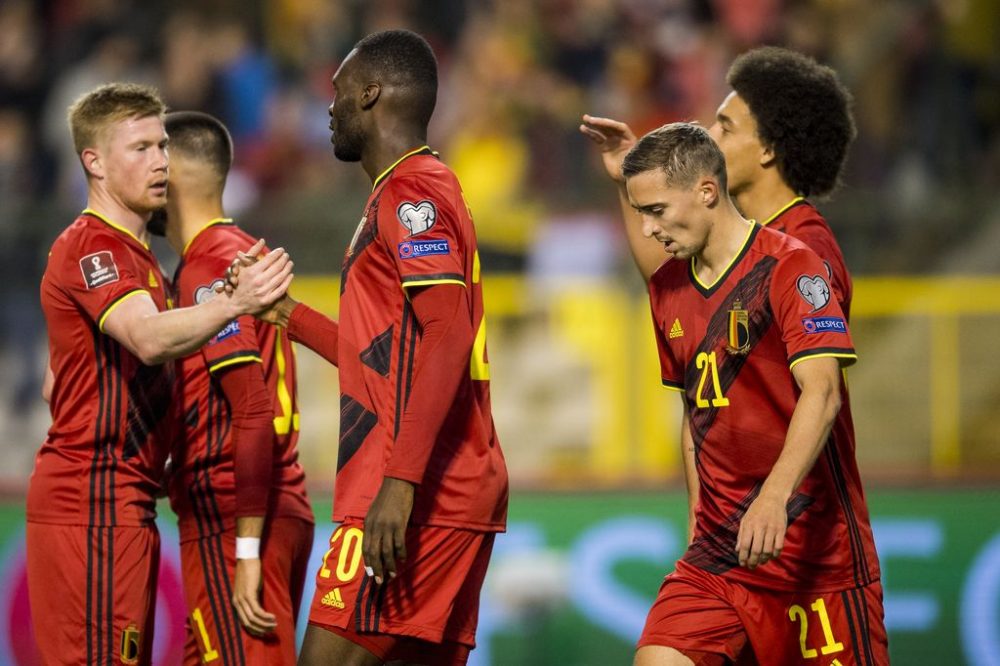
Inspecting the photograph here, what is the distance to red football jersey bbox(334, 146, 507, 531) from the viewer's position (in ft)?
13.1

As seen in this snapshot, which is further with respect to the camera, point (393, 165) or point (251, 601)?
point (251, 601)

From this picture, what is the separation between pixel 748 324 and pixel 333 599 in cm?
145

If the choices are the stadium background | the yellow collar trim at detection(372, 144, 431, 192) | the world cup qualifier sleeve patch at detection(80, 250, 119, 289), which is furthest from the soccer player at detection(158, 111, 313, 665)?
the stadium background

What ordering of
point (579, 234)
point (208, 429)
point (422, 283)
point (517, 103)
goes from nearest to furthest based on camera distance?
point (422, 283) → point (208, 429) → point (579, 234) → point (517, 103)

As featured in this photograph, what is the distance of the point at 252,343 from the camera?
461 centimetres

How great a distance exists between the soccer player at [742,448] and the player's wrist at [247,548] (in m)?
1.28

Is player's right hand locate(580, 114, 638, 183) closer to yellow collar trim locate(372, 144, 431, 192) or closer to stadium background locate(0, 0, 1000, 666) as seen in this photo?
yellow collar trim locate(372, 144, 431, 192)

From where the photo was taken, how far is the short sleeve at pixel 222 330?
4.57m

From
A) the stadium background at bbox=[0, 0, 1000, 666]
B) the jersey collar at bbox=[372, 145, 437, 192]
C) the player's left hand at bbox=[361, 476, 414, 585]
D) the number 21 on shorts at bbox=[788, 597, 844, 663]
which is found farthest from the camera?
the stadium background at bbox=[0, 0, 1000, 666]

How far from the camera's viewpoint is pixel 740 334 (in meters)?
4.21

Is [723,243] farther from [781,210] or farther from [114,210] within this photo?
[114,210]

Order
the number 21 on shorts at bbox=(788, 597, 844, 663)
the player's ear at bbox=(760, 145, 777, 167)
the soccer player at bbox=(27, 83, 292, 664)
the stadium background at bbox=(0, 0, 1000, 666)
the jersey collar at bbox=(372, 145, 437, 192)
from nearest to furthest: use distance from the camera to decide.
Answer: the jersey collar at bbox=(372, 145, 437, 192) < the number 21 on shorts at bbox=(788, 597, 844, 663) < the soccer player at bbox=(27, 83, 292, 664) < the player's ear at bbox=(760, 145, 777, 167) < the stadium background at bbox=(0, 0, 1000, 666)

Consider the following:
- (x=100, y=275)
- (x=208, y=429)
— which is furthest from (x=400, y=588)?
(x=100, y=275)

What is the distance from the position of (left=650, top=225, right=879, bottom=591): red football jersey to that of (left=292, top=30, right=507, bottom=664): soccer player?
66 cm
